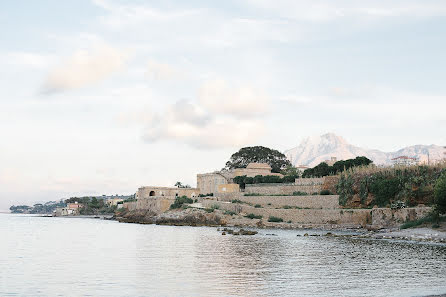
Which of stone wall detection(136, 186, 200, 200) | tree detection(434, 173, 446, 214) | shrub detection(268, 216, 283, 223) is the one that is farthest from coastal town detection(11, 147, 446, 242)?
stone wall detection(136, 186, 200, 200)

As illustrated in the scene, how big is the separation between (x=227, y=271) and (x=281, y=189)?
191 ft

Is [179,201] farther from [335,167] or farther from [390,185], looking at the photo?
[390,185]

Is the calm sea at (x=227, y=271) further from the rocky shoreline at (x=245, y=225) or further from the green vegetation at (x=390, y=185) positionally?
the green vegetation at (x=390, y=185)

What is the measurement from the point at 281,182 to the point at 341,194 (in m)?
23.7

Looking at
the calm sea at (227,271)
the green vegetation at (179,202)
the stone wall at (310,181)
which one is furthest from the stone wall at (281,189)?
the calm sea at (227,271)

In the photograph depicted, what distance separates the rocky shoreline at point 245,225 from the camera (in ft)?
148

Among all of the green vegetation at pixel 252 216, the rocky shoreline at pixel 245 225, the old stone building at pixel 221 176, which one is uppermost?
the old stone building at pixel 221 176

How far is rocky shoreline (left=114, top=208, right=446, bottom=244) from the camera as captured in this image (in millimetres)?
45094

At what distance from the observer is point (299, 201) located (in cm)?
7306

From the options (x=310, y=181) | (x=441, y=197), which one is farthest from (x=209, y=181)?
(x=441, y=197)

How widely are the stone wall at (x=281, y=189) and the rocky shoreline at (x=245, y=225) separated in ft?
30.8

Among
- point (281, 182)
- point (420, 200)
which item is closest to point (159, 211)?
point (281, 182)

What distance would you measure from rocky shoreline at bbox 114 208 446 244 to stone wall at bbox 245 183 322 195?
9.38 m

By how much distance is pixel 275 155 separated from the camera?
5423 inches
